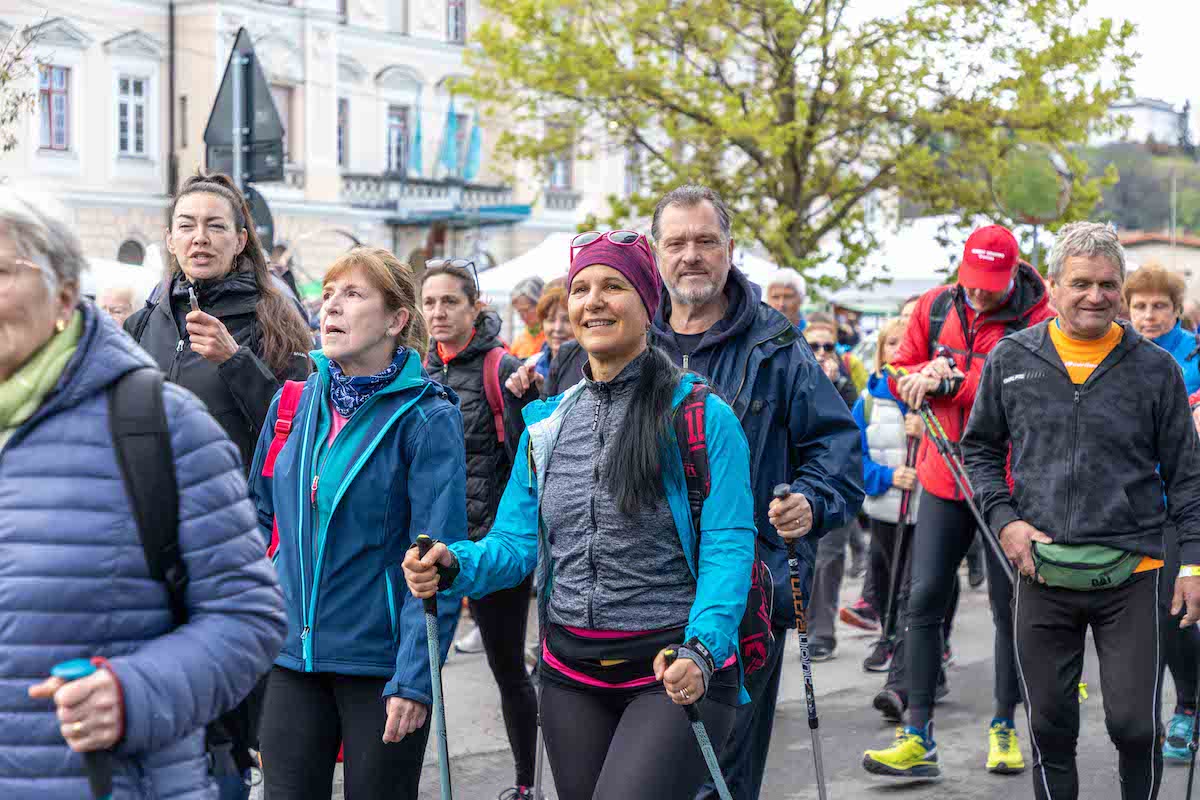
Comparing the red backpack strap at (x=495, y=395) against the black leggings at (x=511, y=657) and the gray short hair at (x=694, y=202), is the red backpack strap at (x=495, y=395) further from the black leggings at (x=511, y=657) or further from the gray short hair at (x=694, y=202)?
the gray short hair at (x=694, y=202)

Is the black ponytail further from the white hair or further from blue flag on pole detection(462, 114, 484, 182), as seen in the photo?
blue flag on pole detection(462, 114, 484, 182)

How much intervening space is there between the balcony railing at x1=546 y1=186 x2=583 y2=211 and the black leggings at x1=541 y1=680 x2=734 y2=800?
40171 mm

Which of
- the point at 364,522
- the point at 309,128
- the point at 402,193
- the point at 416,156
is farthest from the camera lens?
the point at 416,156

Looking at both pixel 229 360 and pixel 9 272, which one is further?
pixel 229 360

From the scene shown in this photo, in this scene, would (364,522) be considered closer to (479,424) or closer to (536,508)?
(536,508)

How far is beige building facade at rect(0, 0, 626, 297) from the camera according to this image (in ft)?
111

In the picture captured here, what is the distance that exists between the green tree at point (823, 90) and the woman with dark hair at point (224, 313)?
497 inches

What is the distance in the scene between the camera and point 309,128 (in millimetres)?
37500

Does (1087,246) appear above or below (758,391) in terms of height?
above

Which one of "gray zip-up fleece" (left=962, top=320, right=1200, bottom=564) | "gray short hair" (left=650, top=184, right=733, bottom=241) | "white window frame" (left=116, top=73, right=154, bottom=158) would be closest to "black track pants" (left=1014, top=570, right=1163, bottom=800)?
"gray zip-up fleece" (left=962, top=320, right=1200, bottom=564)

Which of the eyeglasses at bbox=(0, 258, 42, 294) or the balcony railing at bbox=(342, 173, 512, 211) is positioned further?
the balcony railing at bbox=(342, 173, 512, 211)

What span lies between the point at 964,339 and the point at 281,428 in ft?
11.6

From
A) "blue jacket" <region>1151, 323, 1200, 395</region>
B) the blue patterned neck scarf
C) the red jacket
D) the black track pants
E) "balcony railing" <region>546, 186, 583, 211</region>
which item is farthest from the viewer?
"balcony railing" <region>546, 186, 583, 211</region>

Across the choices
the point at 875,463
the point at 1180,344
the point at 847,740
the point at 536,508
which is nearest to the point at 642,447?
the point at 536,508
